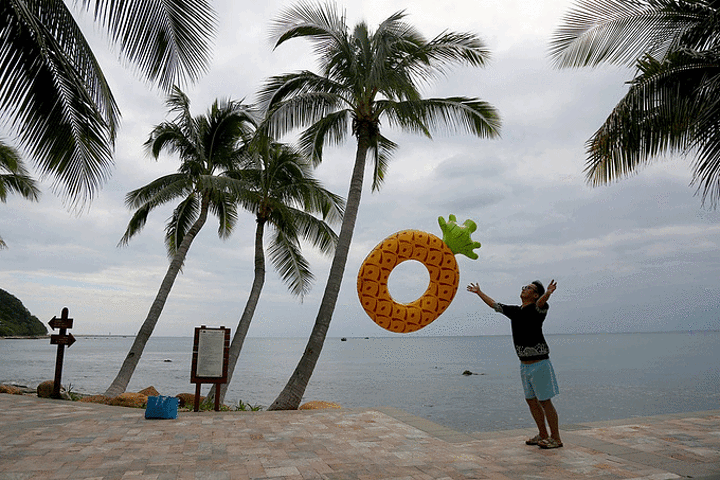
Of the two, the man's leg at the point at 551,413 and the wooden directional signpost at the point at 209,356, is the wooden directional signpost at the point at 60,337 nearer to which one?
the wooden directional signpost at the point at 209,356

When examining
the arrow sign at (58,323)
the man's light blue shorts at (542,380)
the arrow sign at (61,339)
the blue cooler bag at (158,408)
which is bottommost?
the blue cooler bag at (158,408)

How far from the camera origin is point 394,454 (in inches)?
214

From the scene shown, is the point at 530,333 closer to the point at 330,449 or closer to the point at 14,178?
the point at 330,449

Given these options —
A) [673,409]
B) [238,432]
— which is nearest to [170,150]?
[238,432]

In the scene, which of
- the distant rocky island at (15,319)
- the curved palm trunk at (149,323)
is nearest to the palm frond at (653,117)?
the curved palm trunk at (149,323)

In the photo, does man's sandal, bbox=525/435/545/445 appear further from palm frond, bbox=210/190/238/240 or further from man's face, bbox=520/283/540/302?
palm frond, bbox=210/190/238/240

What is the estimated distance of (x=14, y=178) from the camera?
696 inches

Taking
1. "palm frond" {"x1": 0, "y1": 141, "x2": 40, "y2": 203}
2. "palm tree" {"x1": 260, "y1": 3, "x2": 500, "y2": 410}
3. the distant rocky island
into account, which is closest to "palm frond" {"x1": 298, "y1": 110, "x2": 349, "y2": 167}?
"palm tree" {"x1": 260, "y1": 3, "x2": 500, "y2": 410}

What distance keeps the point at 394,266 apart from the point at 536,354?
2.41m

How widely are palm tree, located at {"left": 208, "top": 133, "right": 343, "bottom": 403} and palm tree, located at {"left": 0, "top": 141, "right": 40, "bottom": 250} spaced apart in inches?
288

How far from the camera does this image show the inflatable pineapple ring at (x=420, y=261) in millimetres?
7113

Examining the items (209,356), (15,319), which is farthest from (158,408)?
(15,319)

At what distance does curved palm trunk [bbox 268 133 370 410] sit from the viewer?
960cm

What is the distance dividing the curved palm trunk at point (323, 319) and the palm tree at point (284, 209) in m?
3.45
